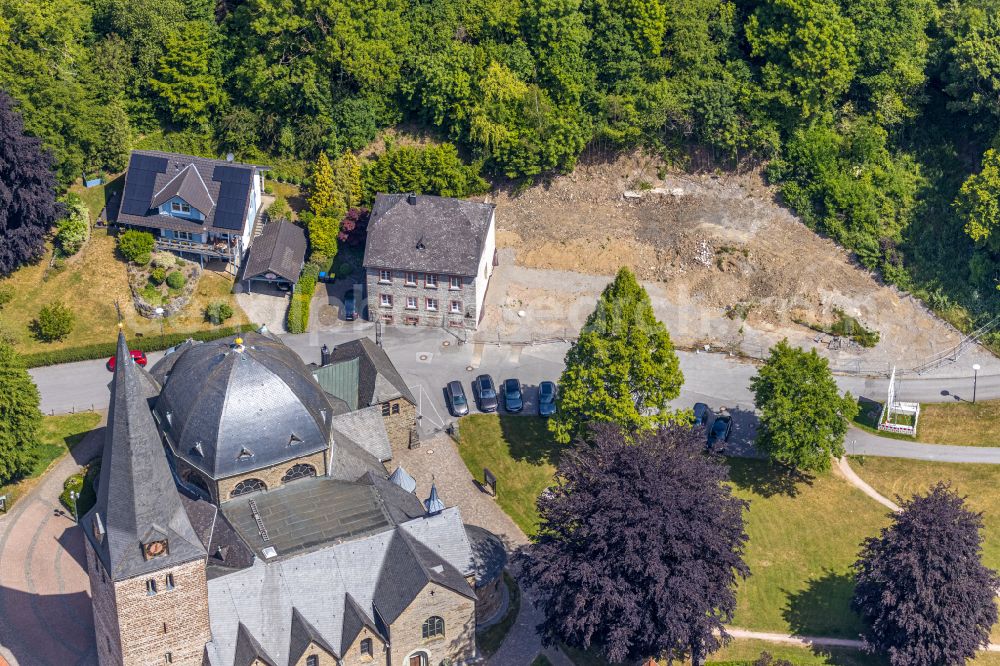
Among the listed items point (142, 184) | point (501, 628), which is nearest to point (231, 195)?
point (142, 184)

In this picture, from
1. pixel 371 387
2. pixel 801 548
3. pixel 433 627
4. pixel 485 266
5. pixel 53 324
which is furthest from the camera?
pixel 485 266

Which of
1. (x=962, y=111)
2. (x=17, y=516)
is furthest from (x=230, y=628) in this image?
(x=962, y=111)

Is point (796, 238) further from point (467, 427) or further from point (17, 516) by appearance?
point (17, 516)

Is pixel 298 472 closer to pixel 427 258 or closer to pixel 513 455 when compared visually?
pixel 513 455

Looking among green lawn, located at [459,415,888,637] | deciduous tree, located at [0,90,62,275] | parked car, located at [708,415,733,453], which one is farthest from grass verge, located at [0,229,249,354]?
parked car, located at [708,415,733,453]

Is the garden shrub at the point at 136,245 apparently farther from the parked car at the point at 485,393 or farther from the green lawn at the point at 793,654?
the green lawn at the point at 793,654

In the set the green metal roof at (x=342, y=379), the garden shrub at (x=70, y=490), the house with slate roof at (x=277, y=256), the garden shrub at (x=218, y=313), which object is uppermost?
the house with slate roof at (x=277, y=256)

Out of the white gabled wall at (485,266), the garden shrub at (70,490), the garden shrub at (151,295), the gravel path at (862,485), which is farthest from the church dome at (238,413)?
the gravel path at (862,485)
